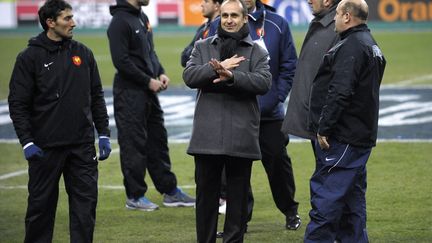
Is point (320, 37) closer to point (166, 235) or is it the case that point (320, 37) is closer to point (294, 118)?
point (294, 118)

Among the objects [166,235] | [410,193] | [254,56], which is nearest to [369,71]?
[254,56]

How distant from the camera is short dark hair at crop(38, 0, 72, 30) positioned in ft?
26.6

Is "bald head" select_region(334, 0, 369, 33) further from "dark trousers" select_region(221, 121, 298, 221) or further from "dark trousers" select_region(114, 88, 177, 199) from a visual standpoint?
"dark trousers" select_region(114, 88, 177, 199)

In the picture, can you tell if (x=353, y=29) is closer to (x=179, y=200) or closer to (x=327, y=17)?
(x=327, y=17)

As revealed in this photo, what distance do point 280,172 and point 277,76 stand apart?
870mm

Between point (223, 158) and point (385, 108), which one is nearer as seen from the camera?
point (223, 158)

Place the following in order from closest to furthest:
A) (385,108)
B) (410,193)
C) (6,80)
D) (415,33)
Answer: (410,193)
(385,108)
(6,80)
(415,33)

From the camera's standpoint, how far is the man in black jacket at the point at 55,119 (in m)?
7.93

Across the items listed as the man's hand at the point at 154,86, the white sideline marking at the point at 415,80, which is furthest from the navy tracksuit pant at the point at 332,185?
the white sideline marking at the point at 415,80

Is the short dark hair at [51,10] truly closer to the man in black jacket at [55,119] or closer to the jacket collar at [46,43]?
the man in black jacket at [55,119]

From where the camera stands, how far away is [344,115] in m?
7.74

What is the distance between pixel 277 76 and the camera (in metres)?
9.52

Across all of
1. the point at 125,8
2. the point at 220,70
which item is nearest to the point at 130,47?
the point at 125,8

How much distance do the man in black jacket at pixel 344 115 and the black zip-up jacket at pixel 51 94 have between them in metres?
1.83
